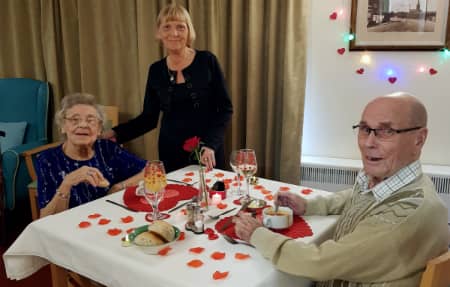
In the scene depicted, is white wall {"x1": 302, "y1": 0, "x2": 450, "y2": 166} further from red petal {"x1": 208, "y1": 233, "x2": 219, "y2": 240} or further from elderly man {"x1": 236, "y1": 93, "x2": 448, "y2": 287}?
red petal {"x1": 208, "y1": 233, "x2": 219, "y2": 240}

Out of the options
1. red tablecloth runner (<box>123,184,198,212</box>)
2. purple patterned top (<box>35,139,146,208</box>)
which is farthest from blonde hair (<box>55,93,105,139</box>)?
red tablecloth runner (<box>123,184,198,212</box>)

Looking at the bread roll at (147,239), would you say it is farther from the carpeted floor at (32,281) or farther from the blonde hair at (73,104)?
the carpeted floor at (32,281)

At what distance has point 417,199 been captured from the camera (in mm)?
1193

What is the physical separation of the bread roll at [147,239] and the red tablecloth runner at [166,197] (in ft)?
1.08

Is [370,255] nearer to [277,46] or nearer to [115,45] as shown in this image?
[277,46]

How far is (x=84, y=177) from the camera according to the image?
1767 millimetres

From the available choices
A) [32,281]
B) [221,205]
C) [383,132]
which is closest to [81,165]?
[221,205]

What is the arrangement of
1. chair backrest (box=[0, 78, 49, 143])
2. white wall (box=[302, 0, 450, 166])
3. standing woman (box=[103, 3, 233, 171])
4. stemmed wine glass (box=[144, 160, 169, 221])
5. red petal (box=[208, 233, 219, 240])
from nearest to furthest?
1. red petal (box=[208, 233, 219, 240])
2. stemmed wine glass (box=[144, 160, 169, 221])
3. standing woman (box=[103, 3, 233, 171])
4. white wall (box=[302, 0, 450, 166])
5. chair backrest (box=[0, 78, 49, 143])

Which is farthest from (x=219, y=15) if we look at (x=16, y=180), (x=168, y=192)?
(x=16, y=180)

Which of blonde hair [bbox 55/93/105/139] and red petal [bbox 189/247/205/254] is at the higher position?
blonde hair [bbox 55/93/105/139]

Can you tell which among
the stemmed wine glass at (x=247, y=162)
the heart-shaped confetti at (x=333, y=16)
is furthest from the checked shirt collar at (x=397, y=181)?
the heart-shaped confetti at (x=333, y=16)

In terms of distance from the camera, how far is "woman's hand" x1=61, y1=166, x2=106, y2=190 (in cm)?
176

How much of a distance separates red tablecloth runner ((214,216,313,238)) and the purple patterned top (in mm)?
739

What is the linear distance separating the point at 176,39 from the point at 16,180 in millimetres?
1930
